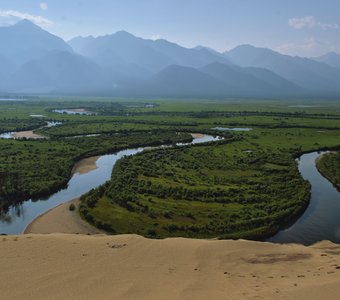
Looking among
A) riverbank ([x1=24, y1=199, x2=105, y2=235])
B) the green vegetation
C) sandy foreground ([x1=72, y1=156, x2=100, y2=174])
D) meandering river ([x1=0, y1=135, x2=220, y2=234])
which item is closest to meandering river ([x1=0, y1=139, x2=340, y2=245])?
meandering river ([x1=0, y1=135, x2=220, y2=234])

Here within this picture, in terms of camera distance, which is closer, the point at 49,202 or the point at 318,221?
the point at 318,221

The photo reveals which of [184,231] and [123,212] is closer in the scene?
[184,231]

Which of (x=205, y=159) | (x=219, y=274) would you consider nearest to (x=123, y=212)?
(x=219, y=274)

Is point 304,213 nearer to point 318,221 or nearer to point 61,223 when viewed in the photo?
point 318,221

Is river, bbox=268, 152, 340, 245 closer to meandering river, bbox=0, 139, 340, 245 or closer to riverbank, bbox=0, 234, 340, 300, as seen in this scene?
meandering river, bbox=0, 139, 340, 245

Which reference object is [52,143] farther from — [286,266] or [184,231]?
[286,266]

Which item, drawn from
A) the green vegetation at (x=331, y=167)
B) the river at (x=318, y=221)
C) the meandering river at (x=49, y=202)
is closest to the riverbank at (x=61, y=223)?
the meandering river at (x=49, y=202)

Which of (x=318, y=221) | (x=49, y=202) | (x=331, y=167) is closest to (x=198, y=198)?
(x=318, y=221)
